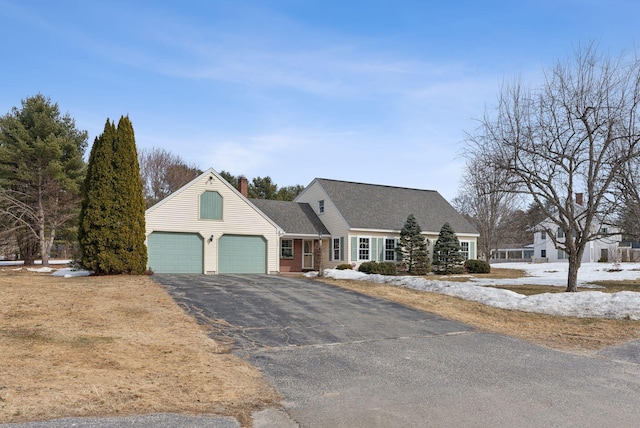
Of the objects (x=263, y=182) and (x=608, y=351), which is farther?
(x=263, y=182)

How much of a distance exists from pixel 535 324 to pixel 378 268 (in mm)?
13920

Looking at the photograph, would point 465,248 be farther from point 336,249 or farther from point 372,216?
point 336,249

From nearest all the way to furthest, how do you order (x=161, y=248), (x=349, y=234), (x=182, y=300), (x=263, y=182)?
1. (x=182, y=300)
2. (x=161, y=248)
3. (x=349, y=234)
4. (x=263, y=182)

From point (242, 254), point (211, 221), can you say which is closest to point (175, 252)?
point (211, 221)

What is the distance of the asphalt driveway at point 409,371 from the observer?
5.23 meters

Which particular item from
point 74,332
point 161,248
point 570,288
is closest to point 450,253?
point 570,288

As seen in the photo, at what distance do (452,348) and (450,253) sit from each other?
20.1 metres

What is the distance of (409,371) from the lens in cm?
707

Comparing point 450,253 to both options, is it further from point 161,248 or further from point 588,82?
point 161,248

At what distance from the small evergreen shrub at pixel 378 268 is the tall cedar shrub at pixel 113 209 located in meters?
10.9

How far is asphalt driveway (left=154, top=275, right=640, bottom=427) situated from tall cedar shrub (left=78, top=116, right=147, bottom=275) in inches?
301

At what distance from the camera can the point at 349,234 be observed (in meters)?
26.8

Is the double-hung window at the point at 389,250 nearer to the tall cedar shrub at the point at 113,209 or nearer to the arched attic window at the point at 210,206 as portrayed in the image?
the arched attic window at the point at 210,206

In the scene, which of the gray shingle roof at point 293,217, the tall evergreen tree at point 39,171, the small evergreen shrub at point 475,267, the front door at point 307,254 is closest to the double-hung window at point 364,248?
the gray shingle roof at point 293,217
